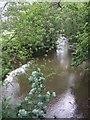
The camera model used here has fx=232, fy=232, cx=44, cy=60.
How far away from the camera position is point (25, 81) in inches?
234

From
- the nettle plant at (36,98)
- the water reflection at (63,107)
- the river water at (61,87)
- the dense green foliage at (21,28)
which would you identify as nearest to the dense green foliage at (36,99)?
the nettle plant at (36,98)

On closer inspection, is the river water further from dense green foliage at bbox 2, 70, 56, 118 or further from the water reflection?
dense green foliage at bbox 2, 70, 56, 118

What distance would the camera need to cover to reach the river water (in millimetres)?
4301

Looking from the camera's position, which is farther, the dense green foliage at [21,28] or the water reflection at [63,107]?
the water reflection at [63,107]

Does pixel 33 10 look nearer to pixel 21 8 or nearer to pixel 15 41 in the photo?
pixel 21 8

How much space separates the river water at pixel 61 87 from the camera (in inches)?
169

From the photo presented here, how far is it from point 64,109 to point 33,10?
1932 millimetres

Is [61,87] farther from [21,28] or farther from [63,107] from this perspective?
[21,28]

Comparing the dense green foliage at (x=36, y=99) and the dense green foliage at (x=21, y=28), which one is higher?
the dense green foliage at (x=21, y=28)

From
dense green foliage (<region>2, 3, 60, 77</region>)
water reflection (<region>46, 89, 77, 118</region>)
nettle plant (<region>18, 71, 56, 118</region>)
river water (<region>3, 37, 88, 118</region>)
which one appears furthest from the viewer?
river water (<region>3, 37, 88, 118</region>)

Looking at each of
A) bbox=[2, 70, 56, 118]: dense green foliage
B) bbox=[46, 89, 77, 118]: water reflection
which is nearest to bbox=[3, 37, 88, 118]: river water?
bbox=[46, 89, 77, 118]: water reflection

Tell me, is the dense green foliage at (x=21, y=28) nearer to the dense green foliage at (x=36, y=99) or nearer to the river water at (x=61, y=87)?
the river water at (x=61, y=87)

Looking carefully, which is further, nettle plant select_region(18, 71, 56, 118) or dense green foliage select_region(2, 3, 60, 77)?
dense green foliage select_region(2, 3, 60, 77)

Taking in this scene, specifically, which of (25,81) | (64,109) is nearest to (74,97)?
(64,109)
